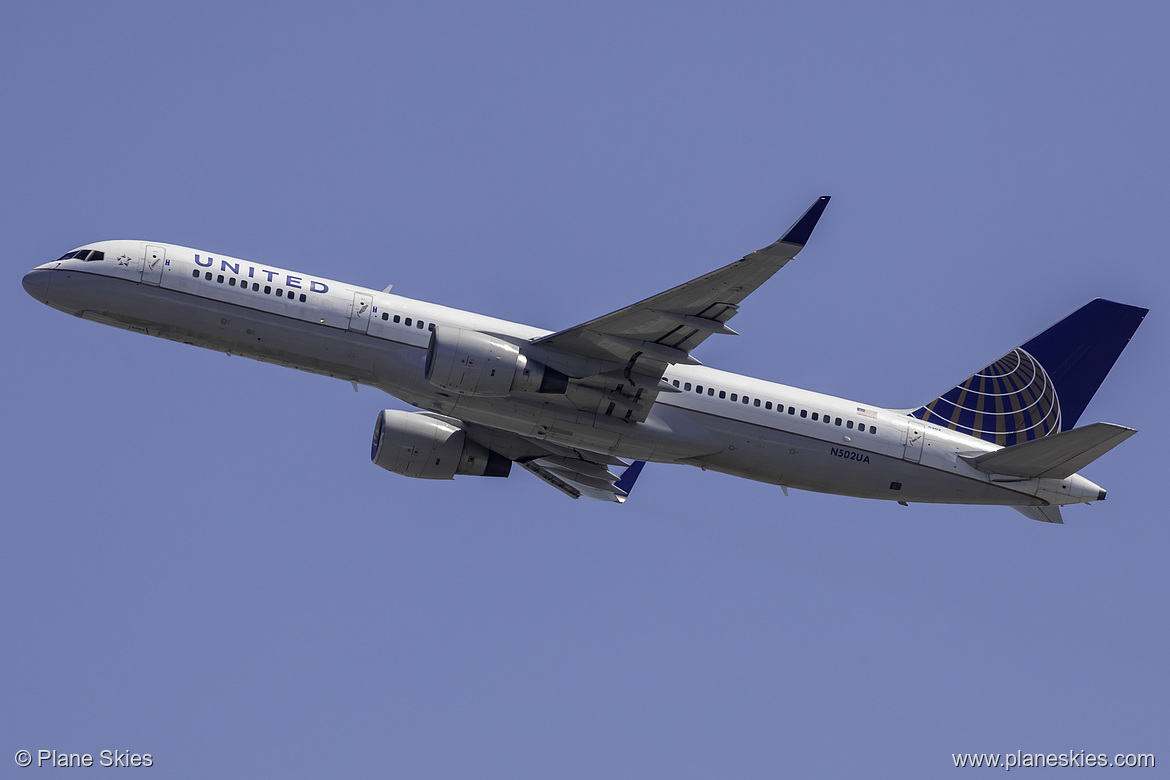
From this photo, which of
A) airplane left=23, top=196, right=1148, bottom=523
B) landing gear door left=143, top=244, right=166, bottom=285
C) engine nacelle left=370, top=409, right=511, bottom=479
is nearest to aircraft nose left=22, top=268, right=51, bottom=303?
airplane left=23, top=196, right=1148, bottom=523

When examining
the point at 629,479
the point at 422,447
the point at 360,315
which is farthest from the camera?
the point at 629,479

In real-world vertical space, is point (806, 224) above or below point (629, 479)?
above

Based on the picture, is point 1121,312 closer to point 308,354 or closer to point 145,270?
point 308,354

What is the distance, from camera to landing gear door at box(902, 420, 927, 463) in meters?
38.3

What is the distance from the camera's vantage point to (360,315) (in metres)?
35.4

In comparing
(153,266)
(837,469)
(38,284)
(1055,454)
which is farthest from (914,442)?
(38,284)

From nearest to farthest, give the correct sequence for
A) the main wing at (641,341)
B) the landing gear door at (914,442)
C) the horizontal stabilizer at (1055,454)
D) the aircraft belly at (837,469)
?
the main wing at (641,341)
the horizontal stabilizer at (1055,454)
the aircraft belly at (837,469)
the landing gear door at (914,442)

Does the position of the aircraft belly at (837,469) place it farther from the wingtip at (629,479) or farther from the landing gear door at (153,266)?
the landing gear door at (153,266)

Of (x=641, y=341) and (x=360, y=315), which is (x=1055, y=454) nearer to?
(x=641, y=341)

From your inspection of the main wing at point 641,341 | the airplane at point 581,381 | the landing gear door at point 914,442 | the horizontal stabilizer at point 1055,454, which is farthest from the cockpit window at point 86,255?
the horizontal stabilizer at point 1055,454

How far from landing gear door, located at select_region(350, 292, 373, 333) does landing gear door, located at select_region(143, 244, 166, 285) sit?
5427 millimetres

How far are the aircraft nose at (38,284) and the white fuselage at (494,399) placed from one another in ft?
0.18

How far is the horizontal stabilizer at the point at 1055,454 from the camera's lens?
34.8 meters

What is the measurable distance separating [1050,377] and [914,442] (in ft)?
23.1
